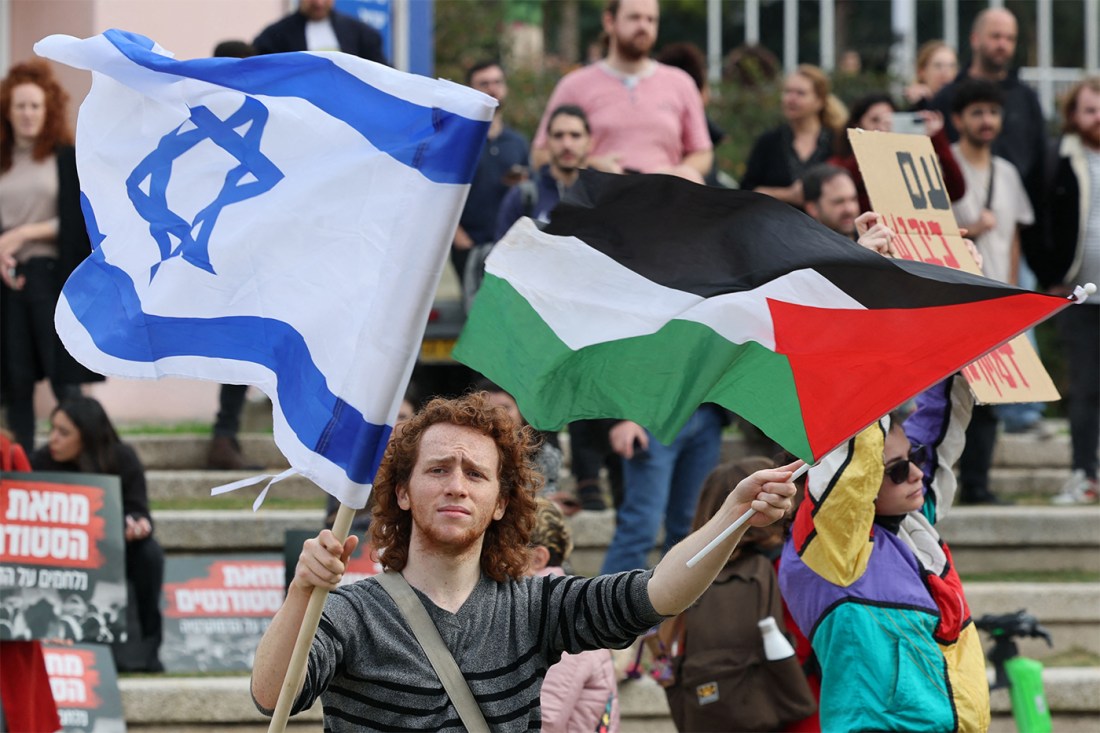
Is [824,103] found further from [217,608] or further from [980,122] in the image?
[217,608]

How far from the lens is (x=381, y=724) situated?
4.11 meters

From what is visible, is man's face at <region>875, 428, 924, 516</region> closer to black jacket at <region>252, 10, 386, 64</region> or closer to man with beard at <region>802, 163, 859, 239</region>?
man with beard at <region>802, 163, 859, 239</region>

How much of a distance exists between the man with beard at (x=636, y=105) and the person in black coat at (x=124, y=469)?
2.88m

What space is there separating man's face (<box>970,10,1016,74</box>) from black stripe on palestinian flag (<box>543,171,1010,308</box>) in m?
7.60

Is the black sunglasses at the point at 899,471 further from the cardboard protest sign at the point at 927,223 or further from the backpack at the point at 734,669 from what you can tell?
the backpack at the point at 734,669

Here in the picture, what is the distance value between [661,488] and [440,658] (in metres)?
A: 4.68

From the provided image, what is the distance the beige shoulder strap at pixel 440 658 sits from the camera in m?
4.11

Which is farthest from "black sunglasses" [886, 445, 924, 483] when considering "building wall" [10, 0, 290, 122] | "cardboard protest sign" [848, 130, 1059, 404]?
"building wall" [10, 0, 290, 122]

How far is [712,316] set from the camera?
446 cm

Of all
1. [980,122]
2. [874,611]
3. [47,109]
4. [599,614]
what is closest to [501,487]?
[599,614]

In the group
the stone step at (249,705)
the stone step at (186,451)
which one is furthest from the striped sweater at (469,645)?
the stone step at (186,451)

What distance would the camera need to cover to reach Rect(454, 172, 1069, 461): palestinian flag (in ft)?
14.0

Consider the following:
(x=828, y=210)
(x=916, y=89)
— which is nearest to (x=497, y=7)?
(x=916, y=89)

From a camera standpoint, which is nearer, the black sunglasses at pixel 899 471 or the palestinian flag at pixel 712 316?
the palestinian flag at pixel 712 316
